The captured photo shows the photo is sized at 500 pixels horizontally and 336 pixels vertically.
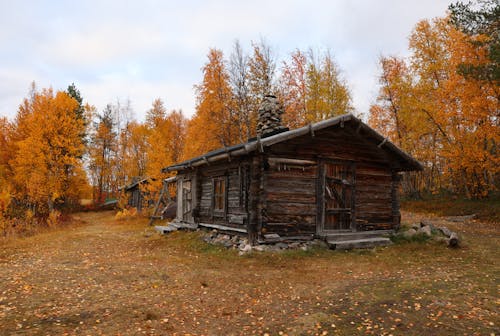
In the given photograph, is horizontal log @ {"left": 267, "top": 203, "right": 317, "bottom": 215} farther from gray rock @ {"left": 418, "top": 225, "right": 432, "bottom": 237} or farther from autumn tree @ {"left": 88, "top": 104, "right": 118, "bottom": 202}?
autumn tree @ {"left": 88, "top": 104, "right": 118, "bottom": 202}

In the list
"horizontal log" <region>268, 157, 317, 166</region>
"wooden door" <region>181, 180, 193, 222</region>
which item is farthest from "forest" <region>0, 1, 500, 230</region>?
"horizontal log" <region>268, 157, 317, 166</region>

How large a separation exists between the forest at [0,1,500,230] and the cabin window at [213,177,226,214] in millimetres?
10498

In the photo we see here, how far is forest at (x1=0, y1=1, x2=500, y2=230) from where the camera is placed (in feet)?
62.1

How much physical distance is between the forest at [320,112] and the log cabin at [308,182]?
8.42m

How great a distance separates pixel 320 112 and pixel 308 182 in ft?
50.8

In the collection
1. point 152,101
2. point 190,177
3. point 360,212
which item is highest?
point 152,101

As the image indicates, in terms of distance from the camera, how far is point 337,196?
13.1 m

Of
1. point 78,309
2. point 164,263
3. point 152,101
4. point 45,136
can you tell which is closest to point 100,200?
point 152,101

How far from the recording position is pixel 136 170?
3850cm

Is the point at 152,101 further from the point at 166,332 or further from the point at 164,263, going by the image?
the point at 166,332

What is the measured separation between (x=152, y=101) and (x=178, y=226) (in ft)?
85.4

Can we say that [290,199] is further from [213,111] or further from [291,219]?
[213,111]

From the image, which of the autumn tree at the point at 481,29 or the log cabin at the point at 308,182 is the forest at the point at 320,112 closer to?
the autumn tree at the point at 481,29

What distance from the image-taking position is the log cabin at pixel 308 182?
11.8 meters
